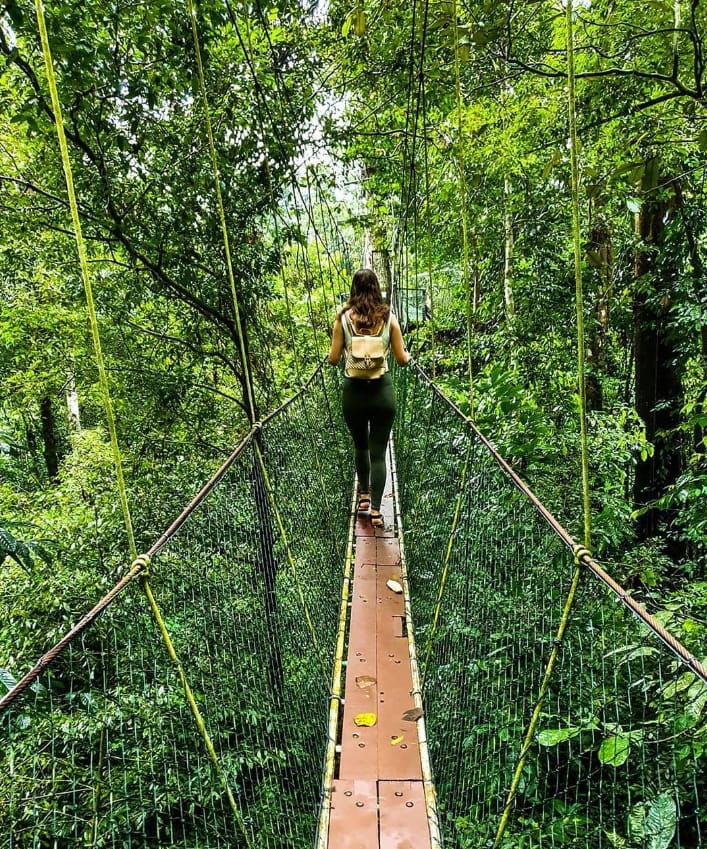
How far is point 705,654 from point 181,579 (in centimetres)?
122

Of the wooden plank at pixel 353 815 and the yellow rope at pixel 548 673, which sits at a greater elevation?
the yellow rope at pixel 548 673

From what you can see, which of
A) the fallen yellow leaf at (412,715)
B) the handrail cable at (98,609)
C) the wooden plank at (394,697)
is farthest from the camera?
the fallen yellow leaf at (412,715)

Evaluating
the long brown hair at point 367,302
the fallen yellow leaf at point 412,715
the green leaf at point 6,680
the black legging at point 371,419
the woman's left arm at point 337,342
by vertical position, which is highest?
the long brown hair at point 367,302

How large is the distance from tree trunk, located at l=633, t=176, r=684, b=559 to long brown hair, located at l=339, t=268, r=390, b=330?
1465 millimetres

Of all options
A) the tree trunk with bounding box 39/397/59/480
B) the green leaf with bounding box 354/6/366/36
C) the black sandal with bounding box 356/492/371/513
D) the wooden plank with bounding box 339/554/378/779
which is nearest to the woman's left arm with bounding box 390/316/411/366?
the black sandal with bounding box 356/492/371/513

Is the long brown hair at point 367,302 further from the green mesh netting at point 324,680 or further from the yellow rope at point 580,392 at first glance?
the yellow rope at point 580,392

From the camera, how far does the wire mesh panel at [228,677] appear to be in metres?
0.98

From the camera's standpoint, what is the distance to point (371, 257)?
20.3 ft

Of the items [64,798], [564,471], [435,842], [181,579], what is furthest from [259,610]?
[564,471]

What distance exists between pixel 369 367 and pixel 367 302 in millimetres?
221

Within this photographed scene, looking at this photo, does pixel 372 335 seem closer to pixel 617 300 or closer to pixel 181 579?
pixel 181 579

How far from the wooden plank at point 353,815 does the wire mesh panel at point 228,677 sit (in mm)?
82

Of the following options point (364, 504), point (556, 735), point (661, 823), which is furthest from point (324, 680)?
point (364, 504)

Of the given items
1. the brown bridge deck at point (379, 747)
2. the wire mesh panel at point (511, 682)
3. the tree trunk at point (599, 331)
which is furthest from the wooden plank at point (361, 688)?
the tree trunk at point (599, 331)
